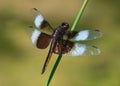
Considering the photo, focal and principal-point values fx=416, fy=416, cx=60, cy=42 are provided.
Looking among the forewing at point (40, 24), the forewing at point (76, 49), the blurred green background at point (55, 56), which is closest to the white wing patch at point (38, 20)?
the forewing at point (40, 24)

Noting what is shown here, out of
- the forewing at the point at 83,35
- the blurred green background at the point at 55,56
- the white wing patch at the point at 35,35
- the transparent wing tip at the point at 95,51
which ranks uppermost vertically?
the forewing at the point at 83,35

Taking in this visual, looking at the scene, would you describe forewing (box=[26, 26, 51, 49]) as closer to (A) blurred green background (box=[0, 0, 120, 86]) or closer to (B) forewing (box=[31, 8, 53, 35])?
(B) forewing (box=[31, 8, 53, 35])

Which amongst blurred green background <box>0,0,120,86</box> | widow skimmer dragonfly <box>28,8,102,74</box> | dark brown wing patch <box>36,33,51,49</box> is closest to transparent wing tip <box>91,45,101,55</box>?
widow skimmer dragonfly <box>28,8,102,74</box>

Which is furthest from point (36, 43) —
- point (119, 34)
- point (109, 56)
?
point (119, 34)

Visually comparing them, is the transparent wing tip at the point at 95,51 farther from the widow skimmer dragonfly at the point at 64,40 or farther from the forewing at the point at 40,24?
the forewing at the point at 40,24

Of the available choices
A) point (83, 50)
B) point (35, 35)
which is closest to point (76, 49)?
point (83, 50)

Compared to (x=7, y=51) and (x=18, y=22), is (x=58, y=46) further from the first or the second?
(x=18, y=22)
